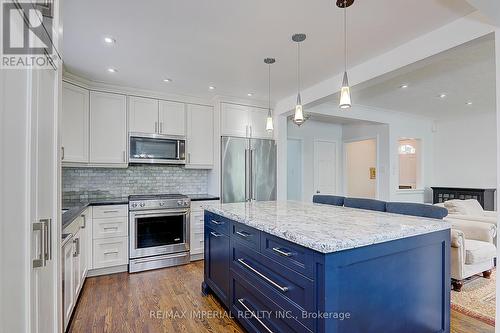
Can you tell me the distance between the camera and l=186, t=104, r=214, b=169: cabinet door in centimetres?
415

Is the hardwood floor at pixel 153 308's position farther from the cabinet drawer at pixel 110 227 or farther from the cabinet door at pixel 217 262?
the cabinet drawer at pixel 110 227

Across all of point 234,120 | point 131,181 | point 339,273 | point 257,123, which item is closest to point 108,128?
point 131,181

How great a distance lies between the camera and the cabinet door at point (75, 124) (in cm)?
326

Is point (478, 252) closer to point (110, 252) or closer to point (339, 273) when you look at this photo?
point (339, 273)

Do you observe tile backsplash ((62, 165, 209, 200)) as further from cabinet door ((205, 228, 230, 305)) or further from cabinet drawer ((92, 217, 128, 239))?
cabinet door ((205, 228, 230, 305))

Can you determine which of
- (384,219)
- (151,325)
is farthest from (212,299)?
(384,219)

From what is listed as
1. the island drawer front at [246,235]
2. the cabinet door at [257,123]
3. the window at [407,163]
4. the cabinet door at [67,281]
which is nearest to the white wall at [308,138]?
the cabinet door at [257,123]

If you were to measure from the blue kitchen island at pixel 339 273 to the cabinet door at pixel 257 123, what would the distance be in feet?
8.17

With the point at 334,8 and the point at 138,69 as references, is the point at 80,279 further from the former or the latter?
the point at 334,8

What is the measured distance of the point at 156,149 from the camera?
12.8ft

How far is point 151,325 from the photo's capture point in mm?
2229

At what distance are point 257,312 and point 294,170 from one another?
14.0 ft

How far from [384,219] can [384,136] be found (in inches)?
172

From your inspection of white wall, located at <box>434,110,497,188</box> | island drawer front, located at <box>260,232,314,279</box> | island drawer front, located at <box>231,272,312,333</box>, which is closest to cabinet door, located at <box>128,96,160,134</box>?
island drawer front, located at <box>231,272,312,333</box>
